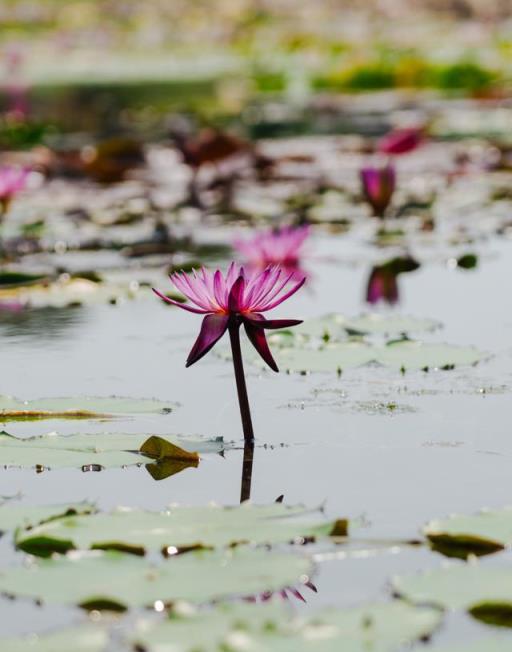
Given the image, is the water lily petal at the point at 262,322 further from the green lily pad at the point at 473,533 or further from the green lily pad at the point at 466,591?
the green lily pad at the point at 466,591

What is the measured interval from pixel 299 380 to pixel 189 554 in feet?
3.06

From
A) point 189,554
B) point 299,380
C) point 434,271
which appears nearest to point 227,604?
point 189,554

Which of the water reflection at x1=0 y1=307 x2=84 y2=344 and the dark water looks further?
the water reflection at x1=0 y1=307 x2=84 y2=344

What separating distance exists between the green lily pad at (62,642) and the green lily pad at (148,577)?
8 cm

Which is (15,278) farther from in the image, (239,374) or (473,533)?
(473,533)

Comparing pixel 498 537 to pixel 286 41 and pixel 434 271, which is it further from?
pixel 286 41

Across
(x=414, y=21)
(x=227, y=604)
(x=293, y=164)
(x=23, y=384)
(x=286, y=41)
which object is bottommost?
(x=227, y=604)

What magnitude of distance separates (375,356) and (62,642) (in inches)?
50.9

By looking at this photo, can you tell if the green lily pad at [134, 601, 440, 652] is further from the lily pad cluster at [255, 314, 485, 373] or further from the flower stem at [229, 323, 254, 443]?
the lily pad cluster at [255, 314, 485, 373]

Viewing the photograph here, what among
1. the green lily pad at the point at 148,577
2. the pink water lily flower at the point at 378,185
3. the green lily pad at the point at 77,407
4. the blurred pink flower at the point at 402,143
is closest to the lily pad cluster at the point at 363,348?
the green lily pad at the point at 77,407

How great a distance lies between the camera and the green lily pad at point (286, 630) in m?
1.28

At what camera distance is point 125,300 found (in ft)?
10.9

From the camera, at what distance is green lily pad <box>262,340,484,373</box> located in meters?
2.49

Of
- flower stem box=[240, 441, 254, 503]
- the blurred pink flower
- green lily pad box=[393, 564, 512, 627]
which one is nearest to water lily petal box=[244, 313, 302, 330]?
flower stem box=[240, 441, 254, 503]
